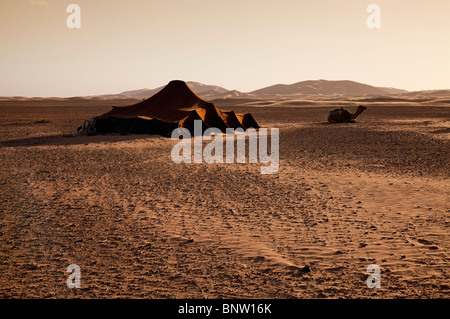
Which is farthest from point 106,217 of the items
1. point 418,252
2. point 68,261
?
point 418,252

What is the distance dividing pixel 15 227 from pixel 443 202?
7.18 metres

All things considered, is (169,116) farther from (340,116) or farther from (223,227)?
(223,227)

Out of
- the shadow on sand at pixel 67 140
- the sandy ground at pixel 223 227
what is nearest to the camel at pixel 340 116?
the shadow on sand at pixel 67 140

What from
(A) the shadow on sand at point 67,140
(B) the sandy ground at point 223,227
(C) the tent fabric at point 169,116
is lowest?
(B) the sandy ground at point 223,227

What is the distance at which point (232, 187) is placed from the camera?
8.89 meters

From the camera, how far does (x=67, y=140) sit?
53.7 ft

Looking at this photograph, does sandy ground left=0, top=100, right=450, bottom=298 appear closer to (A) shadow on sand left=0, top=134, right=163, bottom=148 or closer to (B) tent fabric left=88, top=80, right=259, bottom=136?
(A) shadow on sand left=0, top=134, right=163, bottom=148

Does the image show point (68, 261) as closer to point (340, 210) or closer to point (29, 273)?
point (29, 273)

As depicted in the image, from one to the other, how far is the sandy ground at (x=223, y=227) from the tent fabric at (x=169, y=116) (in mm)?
6370

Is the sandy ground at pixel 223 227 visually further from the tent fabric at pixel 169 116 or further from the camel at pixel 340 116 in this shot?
the camel at pixel 340 116

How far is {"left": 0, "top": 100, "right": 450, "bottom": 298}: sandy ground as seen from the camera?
4414 mm

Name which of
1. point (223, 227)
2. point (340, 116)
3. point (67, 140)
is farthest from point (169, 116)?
point (223, 227)

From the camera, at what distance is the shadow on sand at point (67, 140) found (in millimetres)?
15179

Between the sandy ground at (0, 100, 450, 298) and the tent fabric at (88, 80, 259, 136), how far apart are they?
→ 637cm
